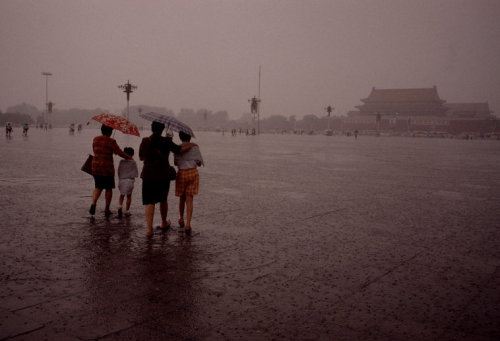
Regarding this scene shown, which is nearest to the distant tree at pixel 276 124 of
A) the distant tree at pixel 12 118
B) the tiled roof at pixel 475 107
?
the tiled roof at pixel 475 107

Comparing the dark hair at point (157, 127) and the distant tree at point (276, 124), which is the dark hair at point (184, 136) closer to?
the dark hair at point (157, 127)

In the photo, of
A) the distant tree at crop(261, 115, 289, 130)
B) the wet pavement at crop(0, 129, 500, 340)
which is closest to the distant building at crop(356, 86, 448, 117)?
the distant tree at crop(261, 115, 289, 130)

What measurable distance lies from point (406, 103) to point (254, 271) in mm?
93690

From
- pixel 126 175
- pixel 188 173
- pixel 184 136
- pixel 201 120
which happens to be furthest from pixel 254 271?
pixel 201 120

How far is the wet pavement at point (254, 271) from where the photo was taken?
2990mm

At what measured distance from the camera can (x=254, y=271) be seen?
4113mm

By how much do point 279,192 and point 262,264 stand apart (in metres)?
4.85

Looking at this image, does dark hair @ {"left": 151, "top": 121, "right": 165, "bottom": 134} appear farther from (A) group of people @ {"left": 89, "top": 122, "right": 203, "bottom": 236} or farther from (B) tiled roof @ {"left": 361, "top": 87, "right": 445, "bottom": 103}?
(B) tiled roof @ {"left": 361, "top": 87, "right": 445, "bottom": 103}

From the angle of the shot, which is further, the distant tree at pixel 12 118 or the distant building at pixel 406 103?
the distant tree at pixel 12 118

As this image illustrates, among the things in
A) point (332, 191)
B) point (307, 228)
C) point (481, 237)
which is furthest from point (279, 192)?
point (481, 237)

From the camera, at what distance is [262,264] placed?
4.34 metres

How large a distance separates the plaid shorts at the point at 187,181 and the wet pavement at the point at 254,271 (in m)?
0.55

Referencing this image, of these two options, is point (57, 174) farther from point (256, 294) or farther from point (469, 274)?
point (469, 274)

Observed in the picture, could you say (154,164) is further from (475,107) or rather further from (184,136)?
(475,107)
